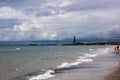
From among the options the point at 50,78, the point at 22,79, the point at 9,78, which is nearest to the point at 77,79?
the point at 50,78

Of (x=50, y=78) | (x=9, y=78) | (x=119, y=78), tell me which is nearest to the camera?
(x=119, y=78)

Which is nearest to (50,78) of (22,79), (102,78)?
(22,79)

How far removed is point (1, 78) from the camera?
2211cm

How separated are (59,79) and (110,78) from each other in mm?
3355

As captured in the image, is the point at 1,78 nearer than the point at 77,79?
No

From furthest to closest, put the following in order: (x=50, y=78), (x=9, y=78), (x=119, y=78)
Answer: (x=9, y=78), (x=50, y=78), (x=119, y=78)

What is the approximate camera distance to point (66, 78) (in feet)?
63.0

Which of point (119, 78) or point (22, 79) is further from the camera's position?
point (22, 79)

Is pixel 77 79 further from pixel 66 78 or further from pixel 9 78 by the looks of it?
pixel 9 78

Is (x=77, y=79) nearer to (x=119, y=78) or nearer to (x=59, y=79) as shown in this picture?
(x=59, y=79)

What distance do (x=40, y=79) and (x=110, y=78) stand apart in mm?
4747

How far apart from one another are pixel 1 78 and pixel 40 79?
163 inches

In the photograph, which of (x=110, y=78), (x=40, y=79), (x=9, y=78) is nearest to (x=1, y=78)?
(x=9, y=78)

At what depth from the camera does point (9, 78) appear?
2175cm
